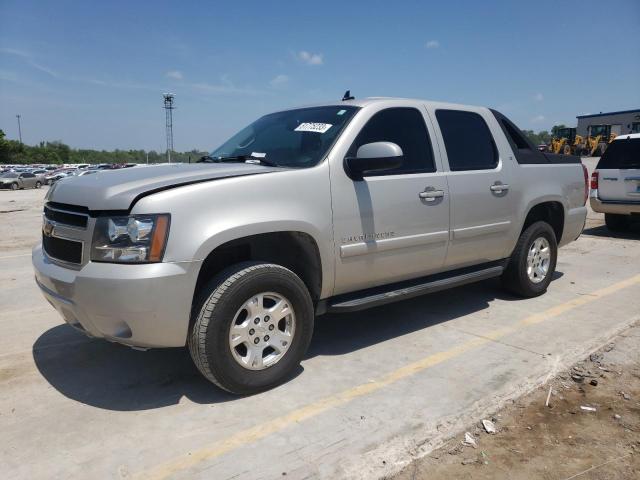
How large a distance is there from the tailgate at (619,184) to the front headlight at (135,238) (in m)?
8.96

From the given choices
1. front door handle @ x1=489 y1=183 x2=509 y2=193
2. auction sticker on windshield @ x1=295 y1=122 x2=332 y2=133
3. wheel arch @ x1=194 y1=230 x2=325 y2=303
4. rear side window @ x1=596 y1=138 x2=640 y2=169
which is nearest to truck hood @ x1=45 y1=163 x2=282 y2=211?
wheel arch @ x1=194 y1=230 x2=325 y2=303

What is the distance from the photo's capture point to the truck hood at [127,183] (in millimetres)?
2857

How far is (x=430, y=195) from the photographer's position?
13.3 feet

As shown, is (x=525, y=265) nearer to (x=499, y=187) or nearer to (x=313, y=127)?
(x=499, y=187)

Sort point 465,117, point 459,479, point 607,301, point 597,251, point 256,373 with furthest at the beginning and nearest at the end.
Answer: point 597,251 < point 607,301 < point 465,117 < point 256,373 < point 459,479

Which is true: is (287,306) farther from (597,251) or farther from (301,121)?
(597,251)

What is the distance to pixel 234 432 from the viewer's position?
112 inches

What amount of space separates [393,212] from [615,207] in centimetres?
734

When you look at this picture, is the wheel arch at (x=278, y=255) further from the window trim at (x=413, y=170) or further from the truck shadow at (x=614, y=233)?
the truck shadow at (x=614, y=233)

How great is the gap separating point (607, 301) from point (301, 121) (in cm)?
374

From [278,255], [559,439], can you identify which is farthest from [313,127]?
[559,439]

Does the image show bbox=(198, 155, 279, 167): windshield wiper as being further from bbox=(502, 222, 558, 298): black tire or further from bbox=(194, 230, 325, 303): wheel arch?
bbox=(502, 222, 558, 298): black tire

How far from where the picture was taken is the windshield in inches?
147

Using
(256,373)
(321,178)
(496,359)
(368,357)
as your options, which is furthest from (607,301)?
(256,373)
